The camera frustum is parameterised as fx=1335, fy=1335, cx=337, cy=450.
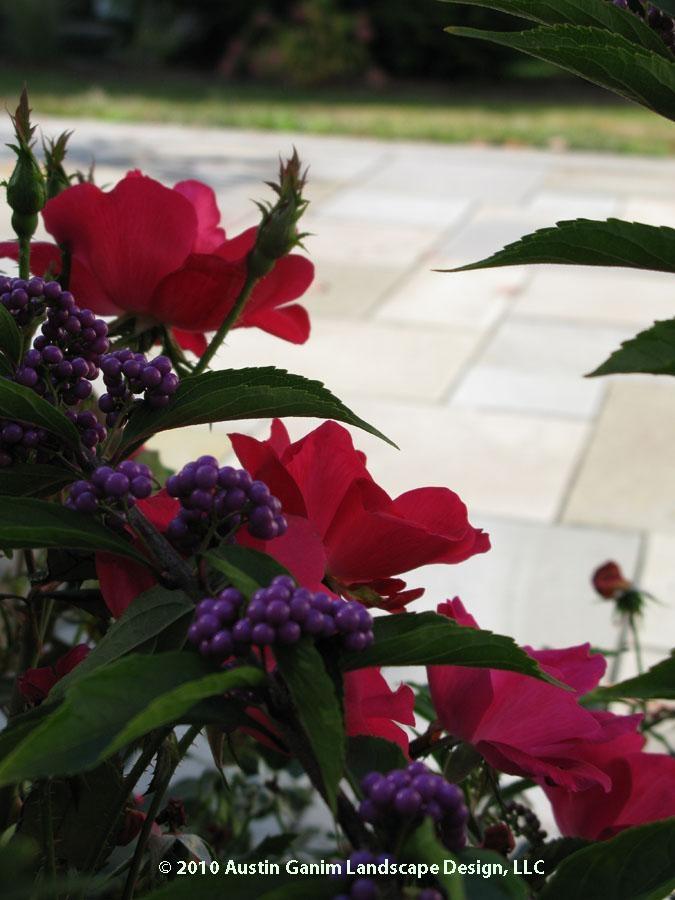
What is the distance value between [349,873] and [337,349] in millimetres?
4031

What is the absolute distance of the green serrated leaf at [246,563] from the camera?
429mm

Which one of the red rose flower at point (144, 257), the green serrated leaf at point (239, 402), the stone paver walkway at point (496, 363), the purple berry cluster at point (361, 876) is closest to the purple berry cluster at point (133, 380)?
the green serrated leaf at point (239, 402)

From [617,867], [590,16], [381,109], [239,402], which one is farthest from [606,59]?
[381,109]

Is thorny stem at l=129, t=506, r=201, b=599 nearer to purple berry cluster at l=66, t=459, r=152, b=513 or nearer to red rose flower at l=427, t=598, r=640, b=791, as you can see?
purple berry cluster at l=66, t=459, r=152, b=513

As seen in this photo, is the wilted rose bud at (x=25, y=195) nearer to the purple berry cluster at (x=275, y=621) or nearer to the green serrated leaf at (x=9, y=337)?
the green serrated leaf at (x=9, y=337)

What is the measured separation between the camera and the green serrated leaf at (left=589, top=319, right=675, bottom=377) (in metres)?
0.52

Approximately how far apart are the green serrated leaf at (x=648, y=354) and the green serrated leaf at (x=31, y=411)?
20 centimetres

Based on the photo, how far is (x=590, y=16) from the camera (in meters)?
0.57

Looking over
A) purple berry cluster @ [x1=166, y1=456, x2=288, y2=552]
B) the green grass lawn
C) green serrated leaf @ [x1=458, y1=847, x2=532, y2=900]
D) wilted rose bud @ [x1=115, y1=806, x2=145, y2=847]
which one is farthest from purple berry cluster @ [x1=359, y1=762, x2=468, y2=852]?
the green grass lawn

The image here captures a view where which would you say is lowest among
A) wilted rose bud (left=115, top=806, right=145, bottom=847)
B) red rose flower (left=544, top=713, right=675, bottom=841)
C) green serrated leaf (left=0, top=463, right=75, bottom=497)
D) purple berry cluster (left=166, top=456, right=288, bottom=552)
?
wilted rose bud (left=115, top=806, right=145, bottom=847)

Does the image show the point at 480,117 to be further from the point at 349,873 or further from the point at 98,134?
the point at 349,873

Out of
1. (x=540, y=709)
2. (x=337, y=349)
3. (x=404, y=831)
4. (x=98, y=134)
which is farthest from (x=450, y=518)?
(x=98, y=134)

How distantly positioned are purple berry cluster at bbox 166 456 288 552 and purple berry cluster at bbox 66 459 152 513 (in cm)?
1

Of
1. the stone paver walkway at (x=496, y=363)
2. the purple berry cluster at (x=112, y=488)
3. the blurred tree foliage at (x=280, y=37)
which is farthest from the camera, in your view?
the blurred tree foliage at (x=280, y=37)
